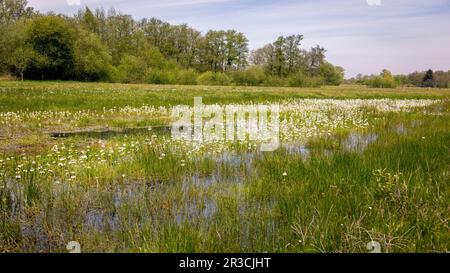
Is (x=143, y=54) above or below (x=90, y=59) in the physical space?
above

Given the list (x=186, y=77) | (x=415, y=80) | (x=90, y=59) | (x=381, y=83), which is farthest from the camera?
(x=415, y=80)

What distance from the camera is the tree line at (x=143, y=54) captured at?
37931 mm

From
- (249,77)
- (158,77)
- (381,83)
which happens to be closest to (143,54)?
(158,77)

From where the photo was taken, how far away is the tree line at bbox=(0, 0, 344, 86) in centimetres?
3793

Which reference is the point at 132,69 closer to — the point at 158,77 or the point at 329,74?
the point at 158,77

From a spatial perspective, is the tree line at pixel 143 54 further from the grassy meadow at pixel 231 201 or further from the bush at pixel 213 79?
the grassy meadow at pixel 231 201

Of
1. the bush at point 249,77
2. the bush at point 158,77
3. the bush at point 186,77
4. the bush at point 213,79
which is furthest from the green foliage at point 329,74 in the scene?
the bush at point 158,77

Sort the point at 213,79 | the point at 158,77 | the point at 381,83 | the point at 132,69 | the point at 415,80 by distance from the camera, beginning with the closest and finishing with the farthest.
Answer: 1. the point at 158,77
2. the point at 132,69
3. the point at 213,79
4. the point at 381,83
5. the point at 415,80

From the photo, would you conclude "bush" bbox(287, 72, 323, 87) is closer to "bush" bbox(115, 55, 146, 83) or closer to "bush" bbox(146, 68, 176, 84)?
"bush" bbox(146, 68, 176, 84)

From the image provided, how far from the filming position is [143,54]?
3022 inches

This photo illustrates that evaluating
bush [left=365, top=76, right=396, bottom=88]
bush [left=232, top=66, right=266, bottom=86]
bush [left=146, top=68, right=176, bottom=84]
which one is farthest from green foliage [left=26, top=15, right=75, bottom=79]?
bush [left=365, top=76, right=396, bottom=88]

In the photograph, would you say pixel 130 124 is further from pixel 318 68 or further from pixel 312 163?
pixel 318 68

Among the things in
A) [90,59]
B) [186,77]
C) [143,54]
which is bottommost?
[186,77]

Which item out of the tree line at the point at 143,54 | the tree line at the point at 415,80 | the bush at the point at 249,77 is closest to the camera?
the tree line at the point at 143,54
